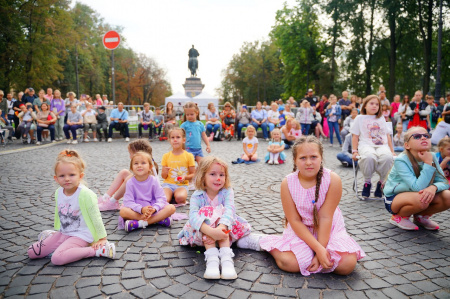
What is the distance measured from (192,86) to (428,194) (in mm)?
26508

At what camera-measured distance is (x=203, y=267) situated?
127 inches

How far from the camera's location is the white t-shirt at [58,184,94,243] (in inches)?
132

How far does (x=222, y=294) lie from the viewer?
107 inches

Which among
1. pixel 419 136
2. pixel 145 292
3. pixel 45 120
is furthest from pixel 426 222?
pixel 45 120

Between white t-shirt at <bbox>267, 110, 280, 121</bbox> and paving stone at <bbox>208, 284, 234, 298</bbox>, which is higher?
white t-shirt at <bbox>267, 110, 280, 121</bbox>

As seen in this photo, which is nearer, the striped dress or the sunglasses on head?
the striped dress

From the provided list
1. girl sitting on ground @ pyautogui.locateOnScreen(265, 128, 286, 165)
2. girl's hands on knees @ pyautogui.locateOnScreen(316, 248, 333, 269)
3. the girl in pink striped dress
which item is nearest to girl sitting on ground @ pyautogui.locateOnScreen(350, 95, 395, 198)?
the girl in pink striped dress

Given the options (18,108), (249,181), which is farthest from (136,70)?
(249,181)

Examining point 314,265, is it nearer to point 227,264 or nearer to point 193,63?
point 227,264

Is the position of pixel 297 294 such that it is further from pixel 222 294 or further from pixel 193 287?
pixel 193 287

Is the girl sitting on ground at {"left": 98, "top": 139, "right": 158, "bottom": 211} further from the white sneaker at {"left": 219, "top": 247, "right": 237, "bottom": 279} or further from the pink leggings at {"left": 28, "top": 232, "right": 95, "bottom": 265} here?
the white sneaker at {"left": 219, "top": 247, "right": 237, "bottom": 279}

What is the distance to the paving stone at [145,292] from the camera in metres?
2.71

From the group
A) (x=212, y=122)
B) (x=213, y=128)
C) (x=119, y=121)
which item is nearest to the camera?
(x=119, y=121)

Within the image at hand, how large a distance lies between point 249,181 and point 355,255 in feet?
13.8
